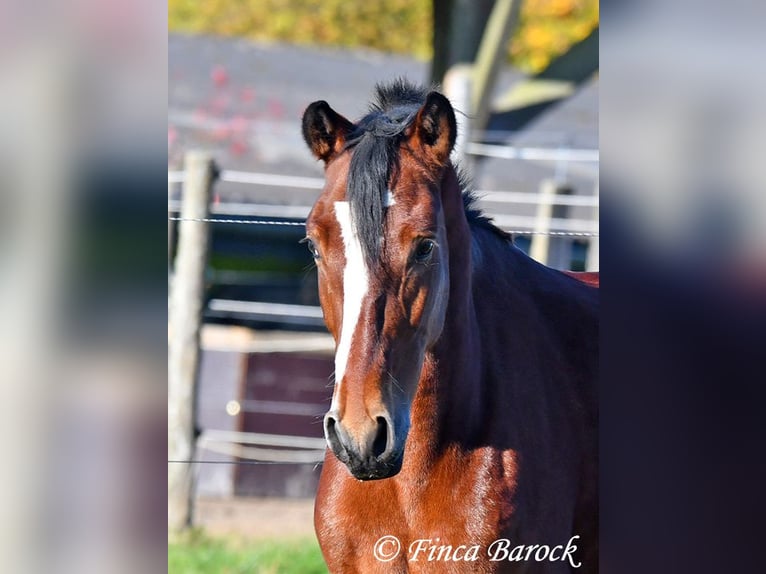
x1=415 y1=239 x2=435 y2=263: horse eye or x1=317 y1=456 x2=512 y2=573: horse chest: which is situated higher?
x1=415 y1=239 x2=435 y2=263: horse eye

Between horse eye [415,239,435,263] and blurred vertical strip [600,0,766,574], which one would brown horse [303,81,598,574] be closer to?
horse eye [415,239,435,263]

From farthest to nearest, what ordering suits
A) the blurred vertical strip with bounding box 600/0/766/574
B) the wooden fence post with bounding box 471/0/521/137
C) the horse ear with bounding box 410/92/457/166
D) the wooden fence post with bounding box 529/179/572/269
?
the wooden fence post with bounding box 529/179/572/269, the wooden fence post with bounding box 471/0/521/137, the horse ear with bounding box 410/92/457/166, the blurred vertical strip with bounding box 600/0/766/574

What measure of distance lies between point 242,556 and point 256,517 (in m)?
0.68

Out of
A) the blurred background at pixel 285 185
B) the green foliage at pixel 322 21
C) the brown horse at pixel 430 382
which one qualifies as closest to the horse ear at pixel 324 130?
the brown horse at pixel 430 382

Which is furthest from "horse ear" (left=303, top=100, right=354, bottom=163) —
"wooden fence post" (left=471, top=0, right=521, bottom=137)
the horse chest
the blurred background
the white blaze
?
"wooden fence post" (left=471, top=0, right=521, bottom=137)

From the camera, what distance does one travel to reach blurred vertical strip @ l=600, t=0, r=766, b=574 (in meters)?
1.63

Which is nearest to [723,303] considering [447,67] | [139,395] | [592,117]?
[139,395]

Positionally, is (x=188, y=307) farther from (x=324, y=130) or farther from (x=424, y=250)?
(x=424, y=250)

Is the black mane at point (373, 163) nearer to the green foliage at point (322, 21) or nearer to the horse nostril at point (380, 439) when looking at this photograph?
the horse nostril at point (380, 439)

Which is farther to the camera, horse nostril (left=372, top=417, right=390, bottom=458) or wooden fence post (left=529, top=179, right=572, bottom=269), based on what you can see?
wooden fence post (left=529, top=179, right=572, bottom=269)

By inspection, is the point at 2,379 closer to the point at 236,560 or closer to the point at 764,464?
the point at 764,464

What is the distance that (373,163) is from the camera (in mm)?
2061

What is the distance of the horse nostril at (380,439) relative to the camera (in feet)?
6.13

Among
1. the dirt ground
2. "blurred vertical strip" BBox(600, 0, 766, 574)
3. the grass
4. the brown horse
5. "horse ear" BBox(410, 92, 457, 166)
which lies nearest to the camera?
"blurred vertical strip" BBox(600, 0, 766, 574)
